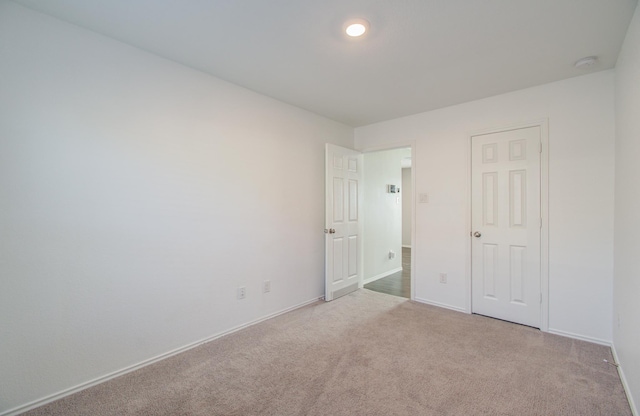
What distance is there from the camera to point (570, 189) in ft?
8.63

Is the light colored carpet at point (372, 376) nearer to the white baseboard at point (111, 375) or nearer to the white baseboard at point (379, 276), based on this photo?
the white baseboard at point (111, 375)

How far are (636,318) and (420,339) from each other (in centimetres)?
146

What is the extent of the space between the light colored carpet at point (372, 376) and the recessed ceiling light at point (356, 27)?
2.45 metres

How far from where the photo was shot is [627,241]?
1.91m

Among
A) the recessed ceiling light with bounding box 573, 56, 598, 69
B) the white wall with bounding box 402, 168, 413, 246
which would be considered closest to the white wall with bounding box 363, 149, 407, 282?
the recessed ceiling light with bounding box 573, 56, 598, 69

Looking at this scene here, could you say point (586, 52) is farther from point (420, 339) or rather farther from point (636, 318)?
point (420, 339)

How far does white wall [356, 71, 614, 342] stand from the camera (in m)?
2.48

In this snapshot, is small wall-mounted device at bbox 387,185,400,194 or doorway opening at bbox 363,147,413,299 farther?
small wall-mounted device at bbox 387,185,400,194

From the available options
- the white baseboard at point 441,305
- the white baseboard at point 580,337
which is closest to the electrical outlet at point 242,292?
the white baseboard at point 441,305

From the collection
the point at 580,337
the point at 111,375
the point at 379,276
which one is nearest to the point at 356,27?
the point at 111,375

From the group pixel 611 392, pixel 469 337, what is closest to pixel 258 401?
pixel 469 337

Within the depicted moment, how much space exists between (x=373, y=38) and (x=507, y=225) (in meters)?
2.38

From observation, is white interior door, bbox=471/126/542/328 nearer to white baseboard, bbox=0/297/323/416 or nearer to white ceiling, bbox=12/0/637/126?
white ceiling, bbox=12/0/637/126

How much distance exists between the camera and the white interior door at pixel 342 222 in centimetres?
367
